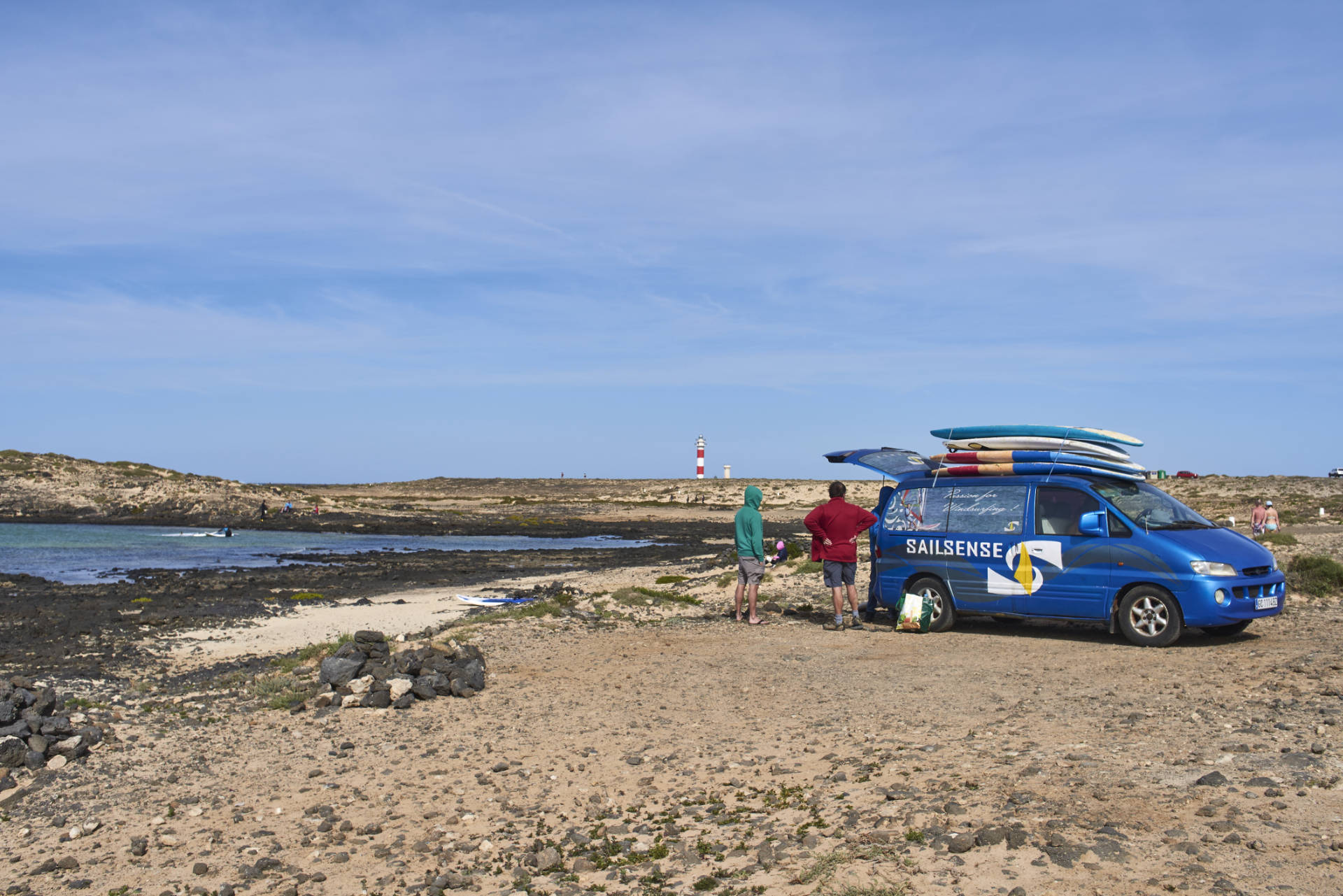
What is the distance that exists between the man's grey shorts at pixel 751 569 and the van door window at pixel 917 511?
221 cm

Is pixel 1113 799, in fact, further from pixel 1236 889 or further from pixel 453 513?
pixel 453 513

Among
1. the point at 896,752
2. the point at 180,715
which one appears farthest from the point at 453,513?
the point at 896,752

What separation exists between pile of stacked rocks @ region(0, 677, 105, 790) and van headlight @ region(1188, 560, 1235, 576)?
448 inches

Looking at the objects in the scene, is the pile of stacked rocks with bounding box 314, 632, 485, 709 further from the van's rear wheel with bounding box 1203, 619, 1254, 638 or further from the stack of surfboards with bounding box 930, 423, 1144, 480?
the van's rear wheel with bounding box 1203, 619, 1254, 638

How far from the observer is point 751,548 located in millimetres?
14812

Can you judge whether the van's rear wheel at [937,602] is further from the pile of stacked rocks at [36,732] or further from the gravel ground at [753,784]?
the pile of stacked rocks at [36,732]

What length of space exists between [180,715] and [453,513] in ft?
207

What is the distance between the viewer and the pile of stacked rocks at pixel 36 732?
8.30 metres

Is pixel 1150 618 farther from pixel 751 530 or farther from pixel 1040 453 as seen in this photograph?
pixel 751 530

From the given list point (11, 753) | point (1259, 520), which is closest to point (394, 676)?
point (11, 753)

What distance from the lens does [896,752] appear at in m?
7.33

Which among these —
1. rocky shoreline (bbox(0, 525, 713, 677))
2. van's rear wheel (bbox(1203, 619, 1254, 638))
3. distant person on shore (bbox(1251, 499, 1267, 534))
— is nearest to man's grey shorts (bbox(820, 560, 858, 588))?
van's rear wheel (bbox(1203, 619, 1254, 638))

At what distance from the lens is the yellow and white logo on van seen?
12.1m

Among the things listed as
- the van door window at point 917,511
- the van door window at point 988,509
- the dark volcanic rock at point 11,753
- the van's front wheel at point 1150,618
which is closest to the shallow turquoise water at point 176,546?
the dark volcanic rock at point 11,753
